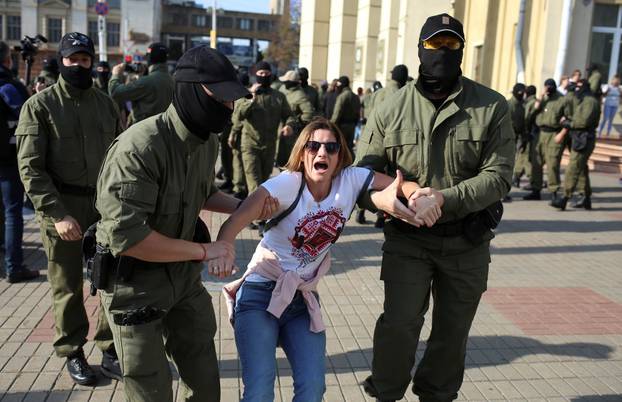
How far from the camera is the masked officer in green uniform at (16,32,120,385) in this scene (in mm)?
3672

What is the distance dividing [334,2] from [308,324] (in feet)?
64.9

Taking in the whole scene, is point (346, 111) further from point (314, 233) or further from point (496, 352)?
point (314, 233)

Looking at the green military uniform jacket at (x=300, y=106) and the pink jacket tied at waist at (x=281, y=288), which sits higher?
the green military uniform jacket at (x=300, y=106)

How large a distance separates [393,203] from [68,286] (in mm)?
2142

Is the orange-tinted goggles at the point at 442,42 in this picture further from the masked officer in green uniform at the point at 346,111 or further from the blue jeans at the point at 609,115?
the blue jeans at the point at 609,115

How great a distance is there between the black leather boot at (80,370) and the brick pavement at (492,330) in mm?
51

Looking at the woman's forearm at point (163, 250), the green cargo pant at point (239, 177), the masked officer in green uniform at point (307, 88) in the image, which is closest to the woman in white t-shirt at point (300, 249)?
the woman's forearm at point (163, 250)

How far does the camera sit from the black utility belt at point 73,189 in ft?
12.5

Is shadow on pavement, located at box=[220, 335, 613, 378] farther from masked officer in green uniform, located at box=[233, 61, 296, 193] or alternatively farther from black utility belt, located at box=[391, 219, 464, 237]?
masked officer in green uniform, located at box=[233, 61, 296, 193]

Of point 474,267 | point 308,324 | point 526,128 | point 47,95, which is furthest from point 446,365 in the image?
point 526,128

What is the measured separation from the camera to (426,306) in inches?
132

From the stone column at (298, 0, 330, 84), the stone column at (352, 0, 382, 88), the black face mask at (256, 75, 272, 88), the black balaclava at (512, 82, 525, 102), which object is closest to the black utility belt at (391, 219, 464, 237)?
the black face mask at (256, 75, 272, 88)

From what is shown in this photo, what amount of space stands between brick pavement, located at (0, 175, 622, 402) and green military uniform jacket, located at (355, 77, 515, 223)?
1.48 meters

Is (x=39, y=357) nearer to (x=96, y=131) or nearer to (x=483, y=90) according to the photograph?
(x=96, y=131)
